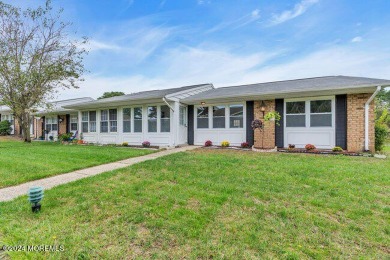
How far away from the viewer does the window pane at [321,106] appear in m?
8.49

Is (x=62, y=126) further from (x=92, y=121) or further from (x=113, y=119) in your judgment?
(x=113, y=119)

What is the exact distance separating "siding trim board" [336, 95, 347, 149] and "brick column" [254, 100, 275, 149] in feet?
8.31

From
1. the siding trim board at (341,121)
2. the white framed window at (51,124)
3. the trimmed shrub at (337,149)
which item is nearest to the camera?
the trimmed shrub at (337,149)

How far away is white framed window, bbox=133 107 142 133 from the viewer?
11484 millimetres

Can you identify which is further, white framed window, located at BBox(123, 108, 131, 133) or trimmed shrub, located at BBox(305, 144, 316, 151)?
white framed window, located at BBox(123, 108, 131, 133)

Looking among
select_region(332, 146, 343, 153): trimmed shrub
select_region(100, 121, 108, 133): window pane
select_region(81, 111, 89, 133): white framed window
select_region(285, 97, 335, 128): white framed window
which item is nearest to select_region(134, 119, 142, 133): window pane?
select_region(100, 121, 108, 133): window pane

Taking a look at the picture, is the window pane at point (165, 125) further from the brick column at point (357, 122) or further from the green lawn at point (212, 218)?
the brick column at point (357, 122)

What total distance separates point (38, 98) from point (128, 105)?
24.6ft

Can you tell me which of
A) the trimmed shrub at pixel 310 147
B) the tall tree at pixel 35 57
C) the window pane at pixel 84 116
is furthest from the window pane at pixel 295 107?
the tall tree at pixel 35 57

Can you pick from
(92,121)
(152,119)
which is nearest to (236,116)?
(152,119)

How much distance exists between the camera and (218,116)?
10.7m

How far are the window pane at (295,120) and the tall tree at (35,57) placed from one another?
14138mm

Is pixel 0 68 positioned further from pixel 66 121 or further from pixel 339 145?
pixel 339 145

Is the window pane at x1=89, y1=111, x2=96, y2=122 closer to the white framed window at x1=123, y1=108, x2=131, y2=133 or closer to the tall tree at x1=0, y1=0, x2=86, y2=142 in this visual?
the white framed window at x1=123, y1=108, x2=131, y2=133
